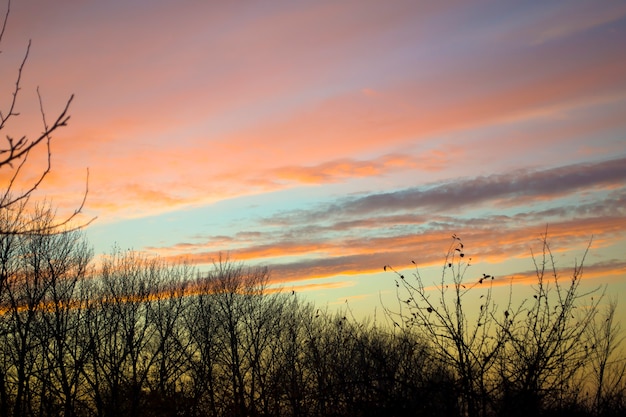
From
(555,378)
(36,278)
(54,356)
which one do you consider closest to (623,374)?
(555,378)

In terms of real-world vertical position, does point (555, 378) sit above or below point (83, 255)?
below

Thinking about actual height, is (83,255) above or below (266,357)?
above

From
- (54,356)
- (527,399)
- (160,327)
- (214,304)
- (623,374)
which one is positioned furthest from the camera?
(214,304)

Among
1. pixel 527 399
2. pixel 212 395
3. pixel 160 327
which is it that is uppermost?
pixel 527 399

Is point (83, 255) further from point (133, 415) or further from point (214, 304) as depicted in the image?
point (214, 304)

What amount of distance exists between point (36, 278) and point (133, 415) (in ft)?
30.9

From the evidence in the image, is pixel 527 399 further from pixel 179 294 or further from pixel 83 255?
pixel 179 294

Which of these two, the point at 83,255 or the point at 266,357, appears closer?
the point at 83,255

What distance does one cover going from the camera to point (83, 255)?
107 feet

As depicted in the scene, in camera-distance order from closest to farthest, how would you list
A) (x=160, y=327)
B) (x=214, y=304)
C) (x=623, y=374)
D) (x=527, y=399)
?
(x=527, y=399), (x=623, y=374), (x=160, y=327), (x=214, y=304)

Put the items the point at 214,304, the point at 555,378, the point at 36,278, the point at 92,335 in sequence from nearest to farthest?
the point at 555,378, the point at 36,278, the point at 92,335, the point at 214,304

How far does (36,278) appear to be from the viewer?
31.0m

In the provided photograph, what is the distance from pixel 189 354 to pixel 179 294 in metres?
5.01

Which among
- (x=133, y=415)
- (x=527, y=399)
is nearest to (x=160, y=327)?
(x=133, y=415)
